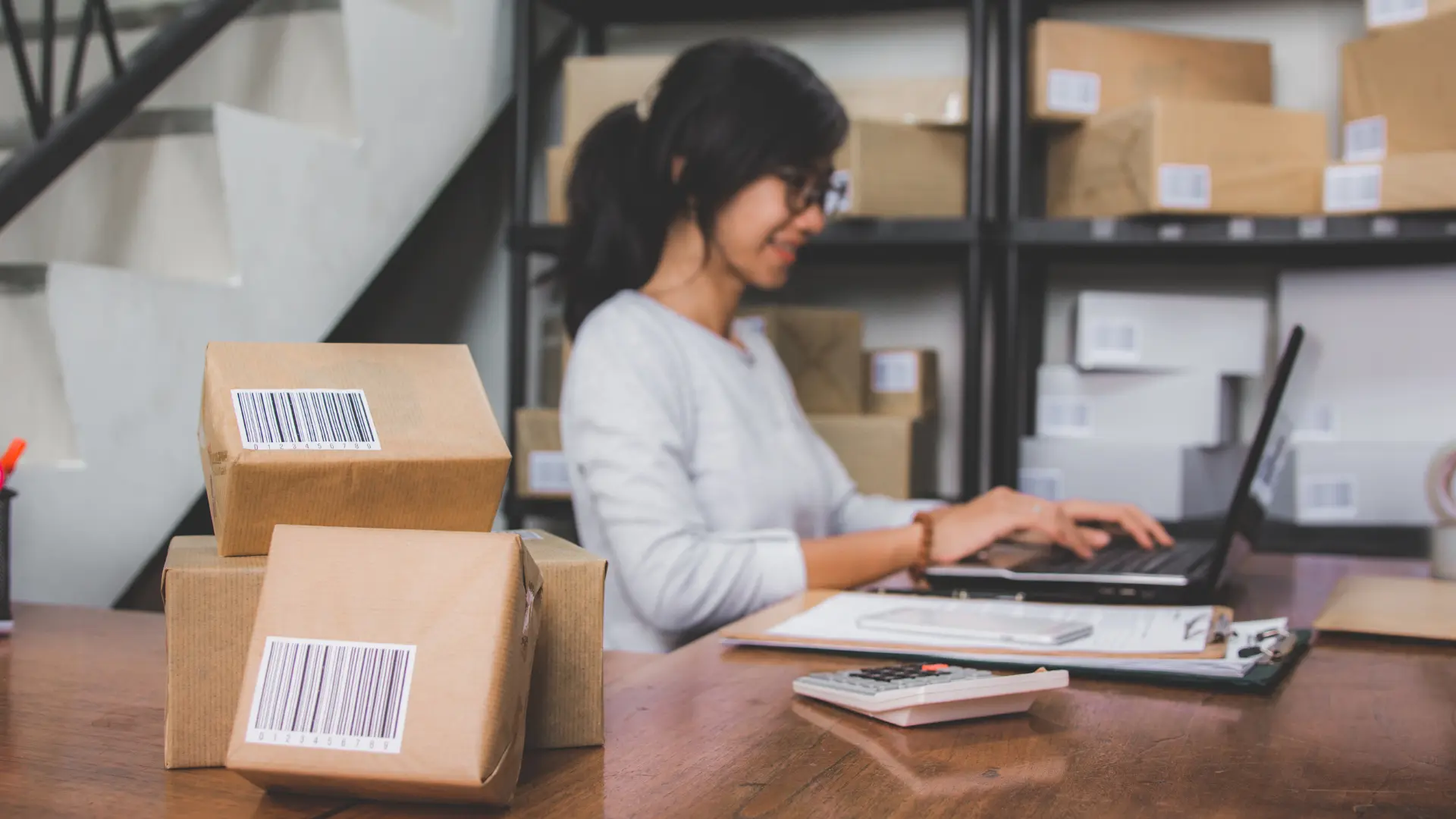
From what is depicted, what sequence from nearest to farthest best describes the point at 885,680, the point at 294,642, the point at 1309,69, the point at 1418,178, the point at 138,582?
the point at 294,642, the point at 885,680, the point at 138,582, the point at 1418,178, the point at 1309,69

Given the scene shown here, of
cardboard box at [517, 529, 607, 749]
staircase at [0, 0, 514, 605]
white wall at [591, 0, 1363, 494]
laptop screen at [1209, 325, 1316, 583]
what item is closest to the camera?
cardboard box at [517, 529, 607, 749]

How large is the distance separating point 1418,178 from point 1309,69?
603 mm

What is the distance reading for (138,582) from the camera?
5.16ft

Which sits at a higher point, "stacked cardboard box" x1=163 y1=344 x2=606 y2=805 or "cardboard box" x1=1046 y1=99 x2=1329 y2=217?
"cardboard box" x1=1046 y1=99 x2=1329 y2=217

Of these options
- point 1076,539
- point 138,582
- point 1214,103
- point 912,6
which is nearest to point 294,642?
point 1076,539

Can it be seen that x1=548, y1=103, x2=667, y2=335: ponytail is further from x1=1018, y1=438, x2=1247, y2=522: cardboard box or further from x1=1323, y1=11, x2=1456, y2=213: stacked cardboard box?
x1=1323, y1=11, x2=1456, y2=213: stacked cardboard box

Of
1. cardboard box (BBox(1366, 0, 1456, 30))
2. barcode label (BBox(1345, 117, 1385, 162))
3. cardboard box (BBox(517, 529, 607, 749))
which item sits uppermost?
cardboard box (BBox(1366, 0, 1456, 30))

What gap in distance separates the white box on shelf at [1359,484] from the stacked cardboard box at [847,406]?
65 centimetres

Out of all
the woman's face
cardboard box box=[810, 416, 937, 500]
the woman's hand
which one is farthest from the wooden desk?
cardboard box box=[810, 416, 937, 500]

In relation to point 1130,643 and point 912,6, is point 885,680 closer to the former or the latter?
point 1130,643

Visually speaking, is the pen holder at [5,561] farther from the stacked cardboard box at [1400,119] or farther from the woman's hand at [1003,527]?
the stacked cardboard box at [1400,119]

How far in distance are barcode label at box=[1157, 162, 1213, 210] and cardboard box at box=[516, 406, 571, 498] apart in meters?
1.11

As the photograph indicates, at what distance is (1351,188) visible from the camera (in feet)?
6.81

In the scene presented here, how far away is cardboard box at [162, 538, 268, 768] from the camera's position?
58 cm
